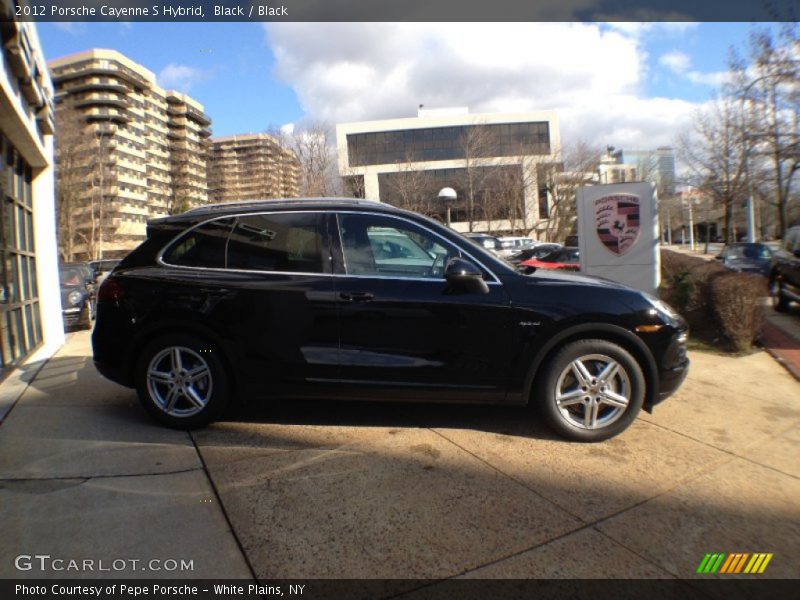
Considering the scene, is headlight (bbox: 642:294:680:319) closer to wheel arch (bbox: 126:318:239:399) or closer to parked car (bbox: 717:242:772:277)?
wheel arch (bbox: 126:318:239:399)

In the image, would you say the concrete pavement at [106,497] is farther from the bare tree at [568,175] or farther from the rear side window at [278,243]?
the bare tree at [568,175]

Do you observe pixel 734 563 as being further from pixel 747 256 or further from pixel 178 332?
pixel 747 256

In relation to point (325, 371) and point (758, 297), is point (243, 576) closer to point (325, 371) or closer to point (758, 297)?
point (325, 371)

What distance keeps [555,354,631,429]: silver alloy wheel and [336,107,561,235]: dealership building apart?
26.5 metres

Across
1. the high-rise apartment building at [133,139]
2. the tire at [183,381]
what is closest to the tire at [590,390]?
the tire at [183,381]

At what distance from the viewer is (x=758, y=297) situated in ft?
23.2

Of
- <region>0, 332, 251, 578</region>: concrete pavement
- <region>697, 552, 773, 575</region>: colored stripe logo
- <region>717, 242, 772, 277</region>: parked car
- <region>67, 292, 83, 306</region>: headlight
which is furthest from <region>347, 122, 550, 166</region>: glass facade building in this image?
<region>697, 552, 773, 575</region>: colored stripe logo

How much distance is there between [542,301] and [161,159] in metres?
99.2

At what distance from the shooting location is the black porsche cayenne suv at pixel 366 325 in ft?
12.5

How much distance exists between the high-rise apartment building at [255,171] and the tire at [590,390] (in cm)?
2699

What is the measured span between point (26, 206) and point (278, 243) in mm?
5497

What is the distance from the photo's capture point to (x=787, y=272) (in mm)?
10445

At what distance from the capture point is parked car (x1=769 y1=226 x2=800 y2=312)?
995 centimetres

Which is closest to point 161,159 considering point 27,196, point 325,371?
point 27,196
